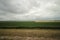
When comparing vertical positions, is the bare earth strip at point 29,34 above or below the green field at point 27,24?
below

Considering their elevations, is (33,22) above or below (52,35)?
above

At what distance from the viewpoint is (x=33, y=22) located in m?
1.31

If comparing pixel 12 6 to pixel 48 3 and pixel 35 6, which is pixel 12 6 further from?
pixel 48 3

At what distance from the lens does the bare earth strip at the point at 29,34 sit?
1.25 meters

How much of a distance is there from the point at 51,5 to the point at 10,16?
508 mm

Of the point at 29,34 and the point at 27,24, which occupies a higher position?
the point at 27,24

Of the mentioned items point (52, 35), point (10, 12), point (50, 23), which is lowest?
point (52, 35)

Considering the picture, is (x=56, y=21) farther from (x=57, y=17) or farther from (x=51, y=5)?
(x=51, y=5)

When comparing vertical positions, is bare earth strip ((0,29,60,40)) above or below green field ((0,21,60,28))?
below

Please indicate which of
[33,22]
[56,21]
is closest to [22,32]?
[33,22]

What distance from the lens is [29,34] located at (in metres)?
1.26

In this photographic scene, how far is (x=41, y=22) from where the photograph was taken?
4.25 ft

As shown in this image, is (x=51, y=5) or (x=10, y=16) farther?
(x=10, y=16)

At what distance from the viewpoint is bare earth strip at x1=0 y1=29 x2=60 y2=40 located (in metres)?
1.25
